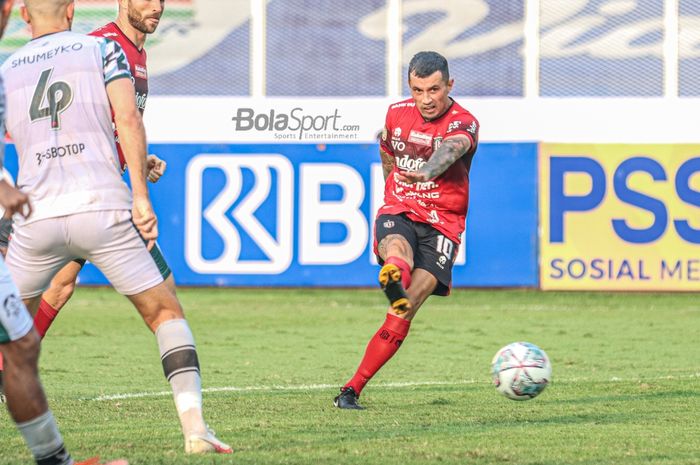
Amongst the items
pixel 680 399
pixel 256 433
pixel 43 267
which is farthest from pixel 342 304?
pixel 43 267

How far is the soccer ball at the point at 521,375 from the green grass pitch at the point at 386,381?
4.5 inches

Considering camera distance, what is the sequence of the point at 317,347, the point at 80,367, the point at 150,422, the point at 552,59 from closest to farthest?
1. the point at 150,422
2. the point at 80,367
3. the point at 317,347
4. the point at 552,59

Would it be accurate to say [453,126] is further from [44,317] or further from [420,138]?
[44,317]

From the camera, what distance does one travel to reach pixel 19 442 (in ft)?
19.8

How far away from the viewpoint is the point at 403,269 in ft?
24.5

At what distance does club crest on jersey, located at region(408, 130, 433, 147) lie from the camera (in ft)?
25.8

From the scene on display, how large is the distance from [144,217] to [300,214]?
33.6 ft

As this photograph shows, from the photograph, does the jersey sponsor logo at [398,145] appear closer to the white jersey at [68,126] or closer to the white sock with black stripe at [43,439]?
the white jersey at [68,126]

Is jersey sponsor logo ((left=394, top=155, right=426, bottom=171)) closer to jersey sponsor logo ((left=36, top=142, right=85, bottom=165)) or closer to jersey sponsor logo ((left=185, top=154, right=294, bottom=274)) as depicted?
jersey sponsor logo ((left=36, top=142, right=85, bottom=165))

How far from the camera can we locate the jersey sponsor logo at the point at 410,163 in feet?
26.1

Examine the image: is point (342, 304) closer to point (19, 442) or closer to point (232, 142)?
point (232, 142)

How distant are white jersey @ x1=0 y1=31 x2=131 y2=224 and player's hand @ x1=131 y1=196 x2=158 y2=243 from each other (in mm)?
91

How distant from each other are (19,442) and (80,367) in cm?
382

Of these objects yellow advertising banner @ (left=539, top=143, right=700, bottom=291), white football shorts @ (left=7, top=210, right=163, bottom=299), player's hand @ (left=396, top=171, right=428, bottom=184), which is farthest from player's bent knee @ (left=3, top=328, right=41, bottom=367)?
yellow advertising banner @ (left=539, top=143, right=700, bottom=291)
